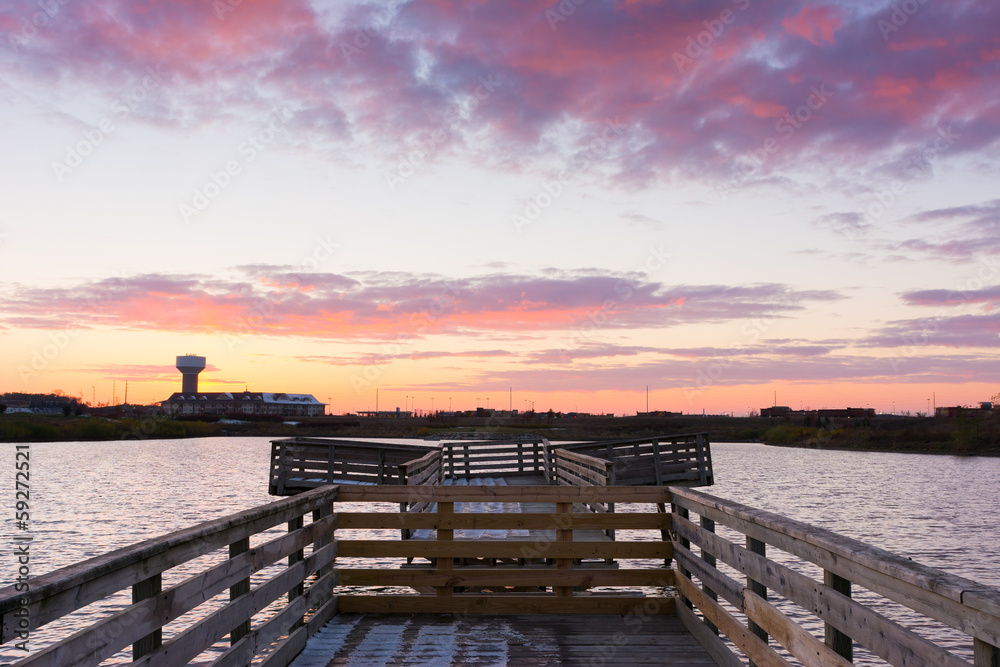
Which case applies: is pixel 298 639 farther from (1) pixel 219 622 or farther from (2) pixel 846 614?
(2) pixel 846 614

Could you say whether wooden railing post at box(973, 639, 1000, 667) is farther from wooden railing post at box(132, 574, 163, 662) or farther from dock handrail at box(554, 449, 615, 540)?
dock handrail at box(554, 449, 615, 540)

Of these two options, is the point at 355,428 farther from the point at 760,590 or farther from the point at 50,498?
the point at 760,590

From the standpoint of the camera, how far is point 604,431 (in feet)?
430

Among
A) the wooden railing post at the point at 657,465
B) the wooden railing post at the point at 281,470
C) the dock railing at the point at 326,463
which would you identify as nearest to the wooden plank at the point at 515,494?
the dock railing at the point at 326,463

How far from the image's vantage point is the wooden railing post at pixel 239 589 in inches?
224

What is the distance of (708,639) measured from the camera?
671 centimetres

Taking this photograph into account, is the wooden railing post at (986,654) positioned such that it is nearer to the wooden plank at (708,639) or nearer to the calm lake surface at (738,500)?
the wooden plank at (708,639)

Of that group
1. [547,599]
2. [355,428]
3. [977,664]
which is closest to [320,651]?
[547,599]

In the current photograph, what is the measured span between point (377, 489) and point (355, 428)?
146 metres

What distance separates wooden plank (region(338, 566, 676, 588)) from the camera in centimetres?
816

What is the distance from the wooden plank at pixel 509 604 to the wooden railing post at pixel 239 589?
2.48 m

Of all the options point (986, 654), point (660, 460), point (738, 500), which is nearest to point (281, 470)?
point (660, 460)

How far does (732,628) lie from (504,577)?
2.81m

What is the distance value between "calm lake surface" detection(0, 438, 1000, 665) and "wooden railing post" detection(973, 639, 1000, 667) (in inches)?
573
